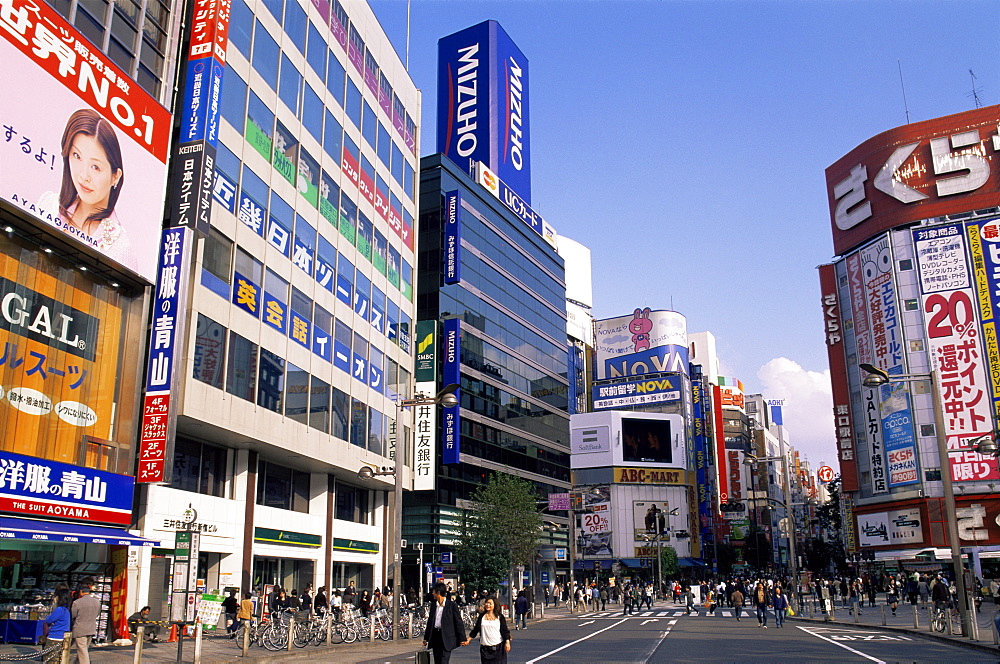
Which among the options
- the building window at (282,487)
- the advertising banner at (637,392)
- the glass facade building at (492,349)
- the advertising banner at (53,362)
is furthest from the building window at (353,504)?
the advertising banner at (637,392)

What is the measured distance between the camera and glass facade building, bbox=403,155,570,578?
199 ft

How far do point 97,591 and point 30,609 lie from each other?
248cm

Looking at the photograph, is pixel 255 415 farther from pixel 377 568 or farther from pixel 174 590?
pixel 377 568

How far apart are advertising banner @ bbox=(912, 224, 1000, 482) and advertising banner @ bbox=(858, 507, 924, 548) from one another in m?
4.90

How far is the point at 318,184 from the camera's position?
3722cm

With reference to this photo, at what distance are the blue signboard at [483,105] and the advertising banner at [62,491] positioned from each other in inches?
2347

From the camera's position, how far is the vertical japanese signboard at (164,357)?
24.6 meters

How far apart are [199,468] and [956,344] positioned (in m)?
61.6

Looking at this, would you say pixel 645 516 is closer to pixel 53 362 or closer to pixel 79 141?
pixel 53 362

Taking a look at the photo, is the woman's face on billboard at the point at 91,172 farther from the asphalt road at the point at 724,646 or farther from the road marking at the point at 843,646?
the road marking at the point at 843,646

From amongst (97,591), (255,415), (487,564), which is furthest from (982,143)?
(97,591)

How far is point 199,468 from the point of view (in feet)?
98.3

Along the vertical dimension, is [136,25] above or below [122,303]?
above

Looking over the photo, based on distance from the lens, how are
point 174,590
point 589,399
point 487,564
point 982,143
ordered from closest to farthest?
point 174,590 → point 487,564 → point 982,143 → point 589,399
